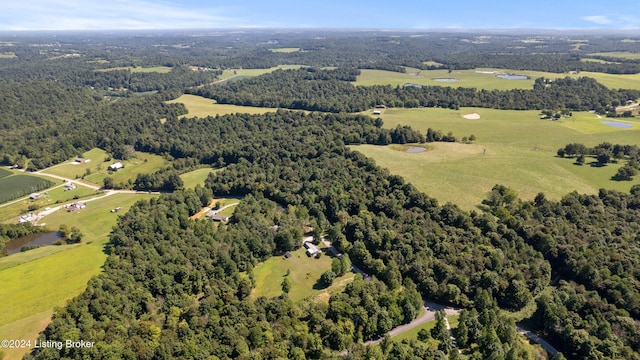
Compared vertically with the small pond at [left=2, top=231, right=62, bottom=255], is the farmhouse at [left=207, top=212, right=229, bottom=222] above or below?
above

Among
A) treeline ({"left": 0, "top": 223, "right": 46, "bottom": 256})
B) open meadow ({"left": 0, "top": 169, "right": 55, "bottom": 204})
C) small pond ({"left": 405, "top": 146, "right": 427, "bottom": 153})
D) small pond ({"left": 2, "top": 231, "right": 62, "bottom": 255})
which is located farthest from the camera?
small pond ({"left": 405, "top": 146, "right": 427, "bottom": 153})

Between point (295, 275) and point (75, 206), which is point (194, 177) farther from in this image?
point (295, 275)

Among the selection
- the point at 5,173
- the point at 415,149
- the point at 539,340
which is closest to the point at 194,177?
the point at 5,173

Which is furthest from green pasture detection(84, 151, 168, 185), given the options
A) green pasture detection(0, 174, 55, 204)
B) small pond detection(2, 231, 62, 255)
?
small pond detection(2, 231, 62, 255)

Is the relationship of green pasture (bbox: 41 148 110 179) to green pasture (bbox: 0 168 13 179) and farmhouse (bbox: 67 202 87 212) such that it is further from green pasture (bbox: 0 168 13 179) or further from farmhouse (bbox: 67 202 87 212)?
farmhouse (bbox: 67 202 87 212)

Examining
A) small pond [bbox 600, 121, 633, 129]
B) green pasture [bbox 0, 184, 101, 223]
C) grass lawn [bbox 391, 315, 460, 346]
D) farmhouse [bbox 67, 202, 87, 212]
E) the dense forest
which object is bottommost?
green pasture [bbox 0, 184, 101, 223]

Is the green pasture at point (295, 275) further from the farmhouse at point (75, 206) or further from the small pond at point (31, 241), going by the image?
the farmhouse at point (75, 206)
